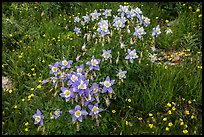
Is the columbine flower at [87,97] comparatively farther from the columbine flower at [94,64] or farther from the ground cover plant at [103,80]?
the columbine flower at [94,64]

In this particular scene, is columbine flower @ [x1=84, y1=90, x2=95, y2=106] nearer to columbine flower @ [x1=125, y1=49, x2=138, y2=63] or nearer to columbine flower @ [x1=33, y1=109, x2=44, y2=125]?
columbine flower @ [x1=33, y1=109, x2=44, y2=125]

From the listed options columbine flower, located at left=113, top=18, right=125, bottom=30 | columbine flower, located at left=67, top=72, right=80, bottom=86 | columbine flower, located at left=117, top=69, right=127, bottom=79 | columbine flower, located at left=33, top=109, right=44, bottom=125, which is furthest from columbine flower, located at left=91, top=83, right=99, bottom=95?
columbine flower, located at left=113, top=18, right=125, bottom=30

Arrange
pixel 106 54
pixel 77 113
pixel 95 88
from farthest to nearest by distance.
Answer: pixel 106 54 → pixel 95 88 → pixel 77 113

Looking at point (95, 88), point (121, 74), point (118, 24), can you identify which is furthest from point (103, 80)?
point (118, 24)

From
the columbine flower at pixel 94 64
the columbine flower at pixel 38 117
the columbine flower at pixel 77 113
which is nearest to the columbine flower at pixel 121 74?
the columbine flower at pixel 94 64

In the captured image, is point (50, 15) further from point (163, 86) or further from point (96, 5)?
point (163, 86)

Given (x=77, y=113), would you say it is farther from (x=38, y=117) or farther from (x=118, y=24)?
(x=118, y=24)

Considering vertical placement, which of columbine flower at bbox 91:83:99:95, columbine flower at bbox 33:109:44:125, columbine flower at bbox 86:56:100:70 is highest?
columbine flower at bbox 86:56:100:70

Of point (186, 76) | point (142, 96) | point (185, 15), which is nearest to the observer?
point (142, 96)

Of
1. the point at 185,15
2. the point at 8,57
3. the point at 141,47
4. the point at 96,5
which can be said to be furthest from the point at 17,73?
the point at 185,15
